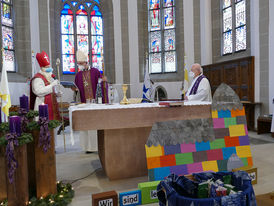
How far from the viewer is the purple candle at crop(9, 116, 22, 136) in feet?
7.95

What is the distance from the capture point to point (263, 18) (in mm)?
7172

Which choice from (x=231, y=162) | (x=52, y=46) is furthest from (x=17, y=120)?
(x=52, y=46)

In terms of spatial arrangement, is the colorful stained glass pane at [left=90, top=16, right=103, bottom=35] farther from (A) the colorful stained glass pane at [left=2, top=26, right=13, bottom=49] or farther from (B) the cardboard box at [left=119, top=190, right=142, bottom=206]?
(B) the cardboard box at [left=119, top=190, right=142, bottom=206]

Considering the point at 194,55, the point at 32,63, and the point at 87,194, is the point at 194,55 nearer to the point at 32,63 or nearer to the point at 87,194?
the point at 32,63

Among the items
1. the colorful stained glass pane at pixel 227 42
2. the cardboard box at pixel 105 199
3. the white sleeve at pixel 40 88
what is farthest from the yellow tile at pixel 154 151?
the colorful stained glass pane at pixel 227 42

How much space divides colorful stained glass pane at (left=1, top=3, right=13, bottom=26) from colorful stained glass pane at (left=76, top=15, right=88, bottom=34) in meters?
2.57

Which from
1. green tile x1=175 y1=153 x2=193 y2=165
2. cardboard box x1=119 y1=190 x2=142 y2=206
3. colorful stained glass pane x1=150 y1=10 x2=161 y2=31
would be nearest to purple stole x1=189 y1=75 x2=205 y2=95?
green tile x1=175 y1=153 x2=193 y2=165

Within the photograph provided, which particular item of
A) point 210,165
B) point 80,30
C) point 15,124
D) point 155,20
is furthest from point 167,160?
point 155,20

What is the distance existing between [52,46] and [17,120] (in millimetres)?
8041

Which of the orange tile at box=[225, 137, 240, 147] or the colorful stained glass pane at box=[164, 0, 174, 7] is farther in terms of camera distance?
the colorful stained glass pane at box=[164, 0, 174, 7]

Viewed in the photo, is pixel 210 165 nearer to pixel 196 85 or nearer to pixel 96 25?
pixel 196 85

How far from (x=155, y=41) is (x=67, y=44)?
12.0 feet

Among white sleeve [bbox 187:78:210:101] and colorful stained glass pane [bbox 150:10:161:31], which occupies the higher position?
colorful stained glass pane [bbox 150:10:161:31]

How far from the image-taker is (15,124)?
245cm
